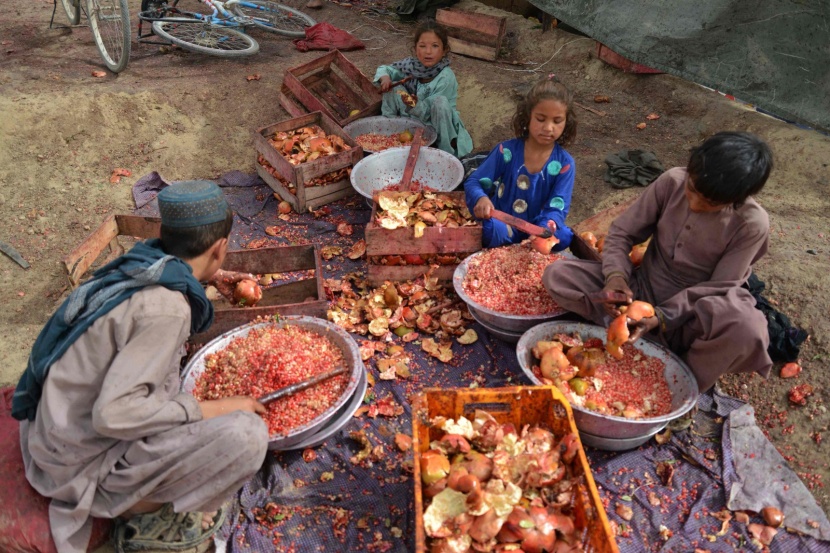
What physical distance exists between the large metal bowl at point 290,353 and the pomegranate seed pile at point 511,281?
84cm

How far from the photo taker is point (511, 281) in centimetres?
355

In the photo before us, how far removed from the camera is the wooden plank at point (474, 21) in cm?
700

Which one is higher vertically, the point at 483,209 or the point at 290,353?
the point at 483,209

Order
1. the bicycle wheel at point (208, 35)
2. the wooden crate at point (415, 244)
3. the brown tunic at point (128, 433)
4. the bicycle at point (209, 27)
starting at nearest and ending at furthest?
the brown tunic at point (128, 433) < the wooden crate at point (415, 244) < the bicycle at point (209, 27) < the bicycle wheel at point (208, 35)

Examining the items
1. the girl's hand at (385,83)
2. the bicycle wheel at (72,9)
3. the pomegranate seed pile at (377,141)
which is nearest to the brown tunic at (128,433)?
the pomegranate seed pile at (377,141)

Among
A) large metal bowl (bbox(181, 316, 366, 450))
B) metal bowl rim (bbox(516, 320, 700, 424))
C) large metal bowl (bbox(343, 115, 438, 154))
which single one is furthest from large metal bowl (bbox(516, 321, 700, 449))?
large metal bowl (bbox(343, 115, 438, 154))

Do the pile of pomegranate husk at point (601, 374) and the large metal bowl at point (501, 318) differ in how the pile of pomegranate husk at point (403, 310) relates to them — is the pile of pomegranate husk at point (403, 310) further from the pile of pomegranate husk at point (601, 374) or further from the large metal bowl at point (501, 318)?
the pile of pomegranate husk at point (601, 374)

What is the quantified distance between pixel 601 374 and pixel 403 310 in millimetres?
1281

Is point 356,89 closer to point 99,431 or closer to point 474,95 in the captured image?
point 474,95

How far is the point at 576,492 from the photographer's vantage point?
7.19 ft

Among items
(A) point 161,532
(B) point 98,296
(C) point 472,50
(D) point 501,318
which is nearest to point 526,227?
(D) point 501,318

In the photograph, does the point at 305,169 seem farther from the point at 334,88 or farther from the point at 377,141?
the point at 334,88

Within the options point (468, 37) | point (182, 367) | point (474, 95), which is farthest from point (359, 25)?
point (182, 367)

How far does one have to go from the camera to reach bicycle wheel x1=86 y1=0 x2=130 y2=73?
19.9 ft
